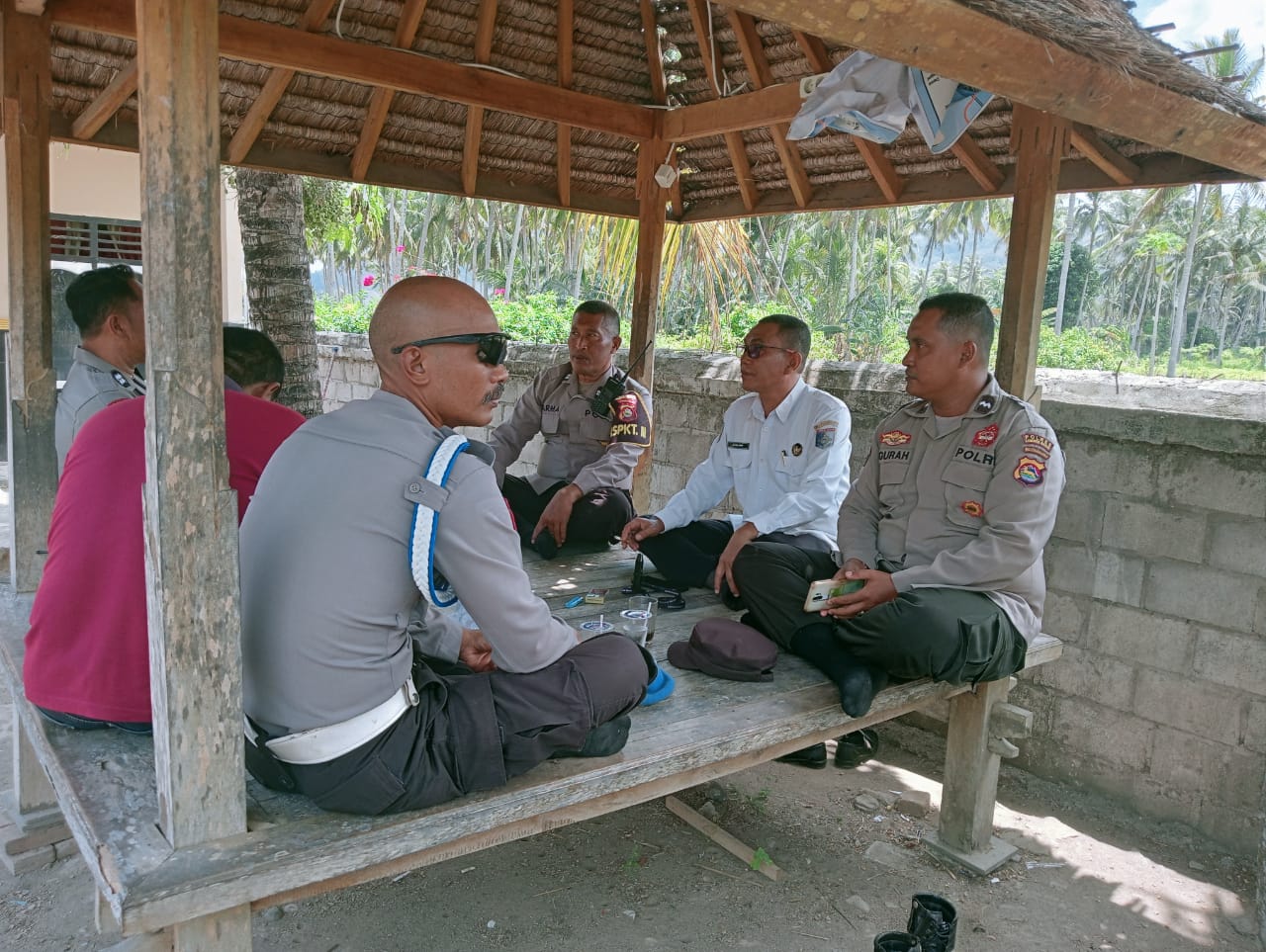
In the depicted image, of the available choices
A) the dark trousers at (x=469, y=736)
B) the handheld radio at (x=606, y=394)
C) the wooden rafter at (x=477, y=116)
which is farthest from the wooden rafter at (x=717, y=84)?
the dark trousers at (x=469, y=736)

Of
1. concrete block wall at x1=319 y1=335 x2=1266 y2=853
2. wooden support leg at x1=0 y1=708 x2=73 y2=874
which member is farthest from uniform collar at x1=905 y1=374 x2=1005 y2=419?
wooden support leg at x1=0 y1=708 x2=73 y2=874

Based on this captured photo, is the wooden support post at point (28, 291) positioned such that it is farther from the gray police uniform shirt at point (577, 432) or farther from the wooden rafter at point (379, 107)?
the gray police uniform shirt at point (577, 432)

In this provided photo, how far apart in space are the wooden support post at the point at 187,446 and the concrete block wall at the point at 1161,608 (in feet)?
11.5

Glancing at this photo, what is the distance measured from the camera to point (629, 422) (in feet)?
15.0

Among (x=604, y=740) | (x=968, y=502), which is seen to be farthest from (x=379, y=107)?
(x=604, y=740)

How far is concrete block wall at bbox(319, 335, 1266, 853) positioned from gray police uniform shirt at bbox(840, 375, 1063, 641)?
0.94 metres

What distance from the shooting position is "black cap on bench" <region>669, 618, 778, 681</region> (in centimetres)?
292

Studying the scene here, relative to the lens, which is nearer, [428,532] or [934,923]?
[428,532]

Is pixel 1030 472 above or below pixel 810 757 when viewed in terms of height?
above

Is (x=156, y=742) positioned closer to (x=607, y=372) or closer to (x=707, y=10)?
(x=607, y=372)

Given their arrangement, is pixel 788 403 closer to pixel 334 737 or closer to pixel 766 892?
pixel 766 892

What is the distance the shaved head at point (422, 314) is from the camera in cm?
198

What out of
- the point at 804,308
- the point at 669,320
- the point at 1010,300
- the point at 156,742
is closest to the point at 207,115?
the point at 156,742

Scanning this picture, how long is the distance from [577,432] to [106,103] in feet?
8.60
